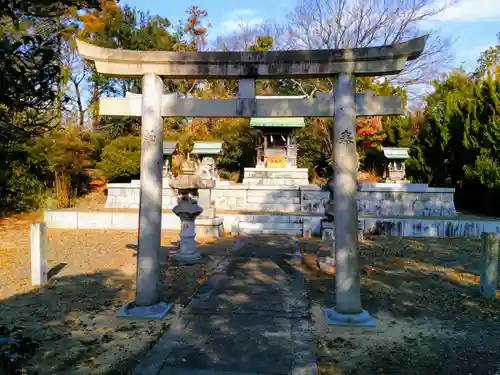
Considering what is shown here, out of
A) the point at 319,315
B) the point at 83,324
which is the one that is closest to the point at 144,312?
the point at 83,324

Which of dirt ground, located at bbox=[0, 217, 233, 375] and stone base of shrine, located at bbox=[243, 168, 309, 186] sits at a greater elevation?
stone base of shrine, located at bbox=[243, 168, 309, 186]

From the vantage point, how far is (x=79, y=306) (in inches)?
212

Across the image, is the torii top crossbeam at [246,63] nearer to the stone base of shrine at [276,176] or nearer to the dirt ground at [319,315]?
the dirt ground at [319,315]

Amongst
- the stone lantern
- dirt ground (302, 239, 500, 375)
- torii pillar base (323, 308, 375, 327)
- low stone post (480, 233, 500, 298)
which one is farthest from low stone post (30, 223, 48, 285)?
low stone post (480, 233, 500, 298)

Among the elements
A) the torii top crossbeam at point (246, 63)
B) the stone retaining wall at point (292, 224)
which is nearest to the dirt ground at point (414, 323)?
the torii top crossbeam at point (246, 63)

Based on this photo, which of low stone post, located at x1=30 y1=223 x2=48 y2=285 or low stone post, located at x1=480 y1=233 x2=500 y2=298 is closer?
low stone post, located at x1=480 y1=233 x2=500 y2=298

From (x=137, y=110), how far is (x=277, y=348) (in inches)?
133

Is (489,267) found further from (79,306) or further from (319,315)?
(79,306)

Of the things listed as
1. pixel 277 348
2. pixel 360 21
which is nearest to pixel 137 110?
pixel 277 348

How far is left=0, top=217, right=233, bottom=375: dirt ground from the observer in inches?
143

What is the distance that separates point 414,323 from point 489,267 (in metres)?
2.05

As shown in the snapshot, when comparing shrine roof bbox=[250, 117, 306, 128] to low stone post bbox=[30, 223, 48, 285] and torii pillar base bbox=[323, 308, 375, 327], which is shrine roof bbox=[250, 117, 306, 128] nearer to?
low stone post bbox=[30, 223, 48, 285]

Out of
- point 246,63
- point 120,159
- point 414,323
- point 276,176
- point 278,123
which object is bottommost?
point 414,323

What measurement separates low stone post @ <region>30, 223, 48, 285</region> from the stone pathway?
2.76 metres
